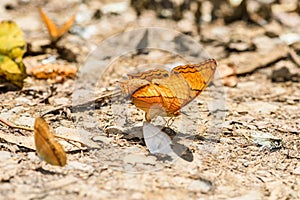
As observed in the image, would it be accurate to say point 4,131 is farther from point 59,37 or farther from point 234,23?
point 234,23

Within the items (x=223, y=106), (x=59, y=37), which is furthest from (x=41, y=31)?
(x=223, y=106)

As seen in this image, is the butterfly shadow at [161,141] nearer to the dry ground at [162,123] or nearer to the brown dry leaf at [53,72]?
the dry ground at [162,123]

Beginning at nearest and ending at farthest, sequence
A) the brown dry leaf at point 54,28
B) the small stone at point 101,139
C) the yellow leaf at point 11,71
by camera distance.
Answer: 1. the small stone at point 101,139
2. the yellow leaf at point 11,71
3. the brown dry leaf at point 54,28

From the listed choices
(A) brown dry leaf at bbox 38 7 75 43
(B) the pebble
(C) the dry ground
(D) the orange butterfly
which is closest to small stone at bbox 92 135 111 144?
(C) the dry ground

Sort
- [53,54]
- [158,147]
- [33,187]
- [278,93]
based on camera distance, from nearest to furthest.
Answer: [33,187] < [158,147] < [278,93] < [53,54]

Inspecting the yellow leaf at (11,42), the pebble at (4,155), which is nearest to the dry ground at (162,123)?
the pebble at (4,155)

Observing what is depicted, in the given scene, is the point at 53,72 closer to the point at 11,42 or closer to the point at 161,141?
the point at 11,42

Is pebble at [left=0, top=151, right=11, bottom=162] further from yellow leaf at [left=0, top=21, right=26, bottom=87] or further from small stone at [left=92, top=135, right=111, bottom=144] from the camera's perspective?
yellow leaf at [left=0, top=21, right=26, bottom=87]
